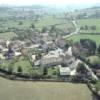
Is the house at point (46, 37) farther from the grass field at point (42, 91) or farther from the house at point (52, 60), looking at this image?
the grass field at point (42, 91)

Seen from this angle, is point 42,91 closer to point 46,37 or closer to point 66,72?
point 66,72

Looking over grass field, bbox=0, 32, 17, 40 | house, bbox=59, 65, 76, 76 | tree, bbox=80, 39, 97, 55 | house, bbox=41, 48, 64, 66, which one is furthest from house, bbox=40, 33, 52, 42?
house, bbox=59, 65, 76, 76

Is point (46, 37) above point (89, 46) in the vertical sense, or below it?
below

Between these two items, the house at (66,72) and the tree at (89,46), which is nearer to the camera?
the house at (66,72)

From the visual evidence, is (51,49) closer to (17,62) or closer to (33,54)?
(33,54)

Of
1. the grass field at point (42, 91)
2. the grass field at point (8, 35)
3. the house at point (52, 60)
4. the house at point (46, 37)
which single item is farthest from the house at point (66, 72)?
the grass field at point (8, 35)

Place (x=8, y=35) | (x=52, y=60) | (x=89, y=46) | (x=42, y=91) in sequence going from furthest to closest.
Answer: (x=8, y=35), (x=89, y=46), (x=52, y=60), (x=42, y=91)

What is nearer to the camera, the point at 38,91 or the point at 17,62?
the point at 38,91

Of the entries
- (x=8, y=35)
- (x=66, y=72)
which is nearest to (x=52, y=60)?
(x=66, y=72)

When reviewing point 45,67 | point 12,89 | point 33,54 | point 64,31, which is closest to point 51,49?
point 33,54
